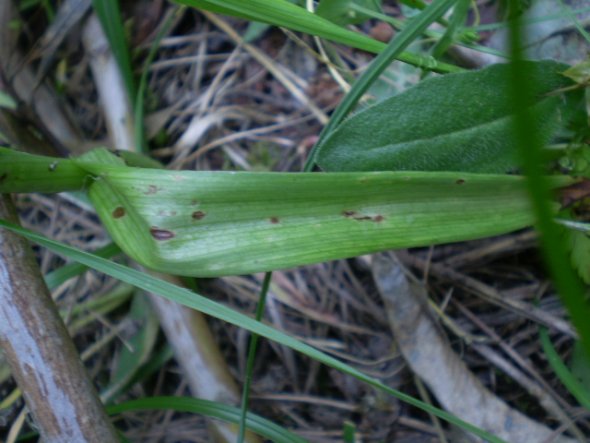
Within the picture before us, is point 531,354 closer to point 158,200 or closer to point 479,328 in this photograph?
point 479,328

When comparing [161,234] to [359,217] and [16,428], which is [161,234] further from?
[16,428]

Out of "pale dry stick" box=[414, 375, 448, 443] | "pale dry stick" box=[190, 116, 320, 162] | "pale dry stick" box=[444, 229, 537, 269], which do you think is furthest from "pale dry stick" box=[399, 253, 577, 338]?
"pale dry stick" box=[190, 116, 320, 162]

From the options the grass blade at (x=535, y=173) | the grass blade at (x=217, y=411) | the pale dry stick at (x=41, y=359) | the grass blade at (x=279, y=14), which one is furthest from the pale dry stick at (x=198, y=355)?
the grass blade at (x=535, y=173)

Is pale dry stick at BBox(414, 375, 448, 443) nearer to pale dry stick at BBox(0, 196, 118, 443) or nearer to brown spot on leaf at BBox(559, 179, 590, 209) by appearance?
brown spot on leaf at BBox(559, 179, 590, 209)

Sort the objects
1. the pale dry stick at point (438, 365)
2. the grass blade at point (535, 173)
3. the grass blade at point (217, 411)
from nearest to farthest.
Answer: the grass blade at point (535, 173) → the grass blade at point (217, 411) → the pale dry stick at point (438, 365)

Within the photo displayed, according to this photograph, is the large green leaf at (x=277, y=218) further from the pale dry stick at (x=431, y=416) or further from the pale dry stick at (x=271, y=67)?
the pale dry stick at (x=271, y=67)
